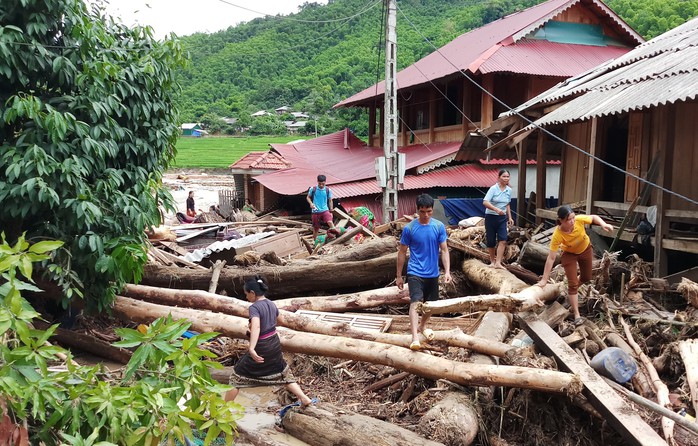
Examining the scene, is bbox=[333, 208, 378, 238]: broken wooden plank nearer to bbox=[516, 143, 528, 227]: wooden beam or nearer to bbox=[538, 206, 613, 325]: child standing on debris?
bbox=[516, 143, 528, 227]: wooden beam

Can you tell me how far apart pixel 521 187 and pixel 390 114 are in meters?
3.71

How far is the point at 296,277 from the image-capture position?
9227mm

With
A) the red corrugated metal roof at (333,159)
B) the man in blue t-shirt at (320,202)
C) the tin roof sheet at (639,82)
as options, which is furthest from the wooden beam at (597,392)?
the red corrugated metal roof at (333,159)

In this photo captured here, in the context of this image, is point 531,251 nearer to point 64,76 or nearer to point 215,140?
point 64,76

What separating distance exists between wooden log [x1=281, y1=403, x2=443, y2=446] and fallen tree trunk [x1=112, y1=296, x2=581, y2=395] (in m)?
0.64

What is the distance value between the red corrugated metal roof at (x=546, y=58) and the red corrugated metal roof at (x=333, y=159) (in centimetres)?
296

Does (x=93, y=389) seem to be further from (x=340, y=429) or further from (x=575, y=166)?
(x=575, y=166)

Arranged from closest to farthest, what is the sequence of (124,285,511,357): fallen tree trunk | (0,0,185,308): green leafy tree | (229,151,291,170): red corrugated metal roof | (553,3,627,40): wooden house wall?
1. (124,285,511,357): fallen tree trunk
2. (0,0,185,308): green leafy tree
3. (553,3,627,40): wooden house wall
4. (229,151,291,170): red corrugated metal roof

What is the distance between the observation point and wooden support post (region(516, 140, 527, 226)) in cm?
1276

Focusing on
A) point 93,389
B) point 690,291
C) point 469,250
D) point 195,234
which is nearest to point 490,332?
point 690,291

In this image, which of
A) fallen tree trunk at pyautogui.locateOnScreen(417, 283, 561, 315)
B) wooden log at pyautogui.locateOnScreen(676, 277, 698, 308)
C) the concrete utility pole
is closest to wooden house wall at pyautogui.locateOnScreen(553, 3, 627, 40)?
the concrete utility pole

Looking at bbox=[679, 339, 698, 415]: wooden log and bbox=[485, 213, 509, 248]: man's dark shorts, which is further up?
bbox=[485, 213, 509, 248]: man's dark shorts

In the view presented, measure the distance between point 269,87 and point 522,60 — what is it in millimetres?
56593

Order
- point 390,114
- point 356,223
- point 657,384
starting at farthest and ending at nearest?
point 356,223, point 390,114, point 657,384
